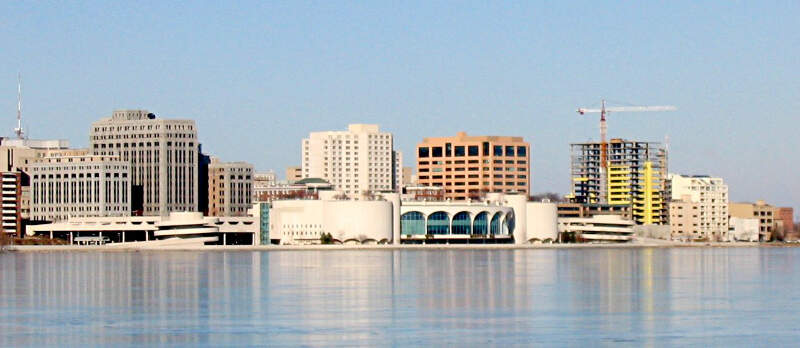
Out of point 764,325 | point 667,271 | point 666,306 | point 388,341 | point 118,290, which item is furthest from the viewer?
point 667,271

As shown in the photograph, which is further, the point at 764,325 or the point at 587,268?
the point at 587,268

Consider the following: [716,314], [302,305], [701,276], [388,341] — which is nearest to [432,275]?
[701,276]

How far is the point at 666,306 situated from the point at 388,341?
2048 cm

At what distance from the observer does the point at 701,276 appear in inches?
4144

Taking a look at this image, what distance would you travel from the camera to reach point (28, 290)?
88188mm

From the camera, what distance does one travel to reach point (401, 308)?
70.7 m

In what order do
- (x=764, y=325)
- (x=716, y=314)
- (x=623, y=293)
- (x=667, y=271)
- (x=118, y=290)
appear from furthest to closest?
(x=667, y=271) → (x=118, y=290) → (x=623, y=293) → (x=716, y=314) → (x=764, y=325)

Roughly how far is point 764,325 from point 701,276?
147ft

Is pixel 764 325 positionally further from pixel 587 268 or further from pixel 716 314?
pixel 587 268

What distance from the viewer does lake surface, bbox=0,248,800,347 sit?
187 ft

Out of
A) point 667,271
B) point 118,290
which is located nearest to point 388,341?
point 118,290

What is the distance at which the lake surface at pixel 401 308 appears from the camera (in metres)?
56.9

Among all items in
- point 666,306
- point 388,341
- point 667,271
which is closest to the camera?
point 388,341

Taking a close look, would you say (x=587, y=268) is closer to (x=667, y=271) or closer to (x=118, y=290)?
(x=667, y=271)
